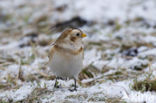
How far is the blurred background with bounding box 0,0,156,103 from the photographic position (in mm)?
2814

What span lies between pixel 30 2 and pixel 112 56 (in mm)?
4055

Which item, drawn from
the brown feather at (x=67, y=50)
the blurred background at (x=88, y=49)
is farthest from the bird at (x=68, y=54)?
the blurred background at (x=88, y=49)

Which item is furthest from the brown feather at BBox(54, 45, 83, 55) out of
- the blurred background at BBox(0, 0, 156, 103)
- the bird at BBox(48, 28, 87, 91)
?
the blurred background at BBox(0, 0, 156, 103)

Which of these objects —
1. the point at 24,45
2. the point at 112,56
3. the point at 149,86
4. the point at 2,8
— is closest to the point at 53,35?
the point at 24,45

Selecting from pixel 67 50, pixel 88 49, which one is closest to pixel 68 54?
pixel 67 50

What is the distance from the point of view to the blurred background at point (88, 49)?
2814 millimetres

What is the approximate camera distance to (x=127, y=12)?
6312mm

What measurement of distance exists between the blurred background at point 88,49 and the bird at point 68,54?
21 centimetres

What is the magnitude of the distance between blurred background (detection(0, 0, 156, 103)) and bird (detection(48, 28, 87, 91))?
21 centimetres

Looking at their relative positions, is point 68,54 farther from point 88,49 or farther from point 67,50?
point 88,49

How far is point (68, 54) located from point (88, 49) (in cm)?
196

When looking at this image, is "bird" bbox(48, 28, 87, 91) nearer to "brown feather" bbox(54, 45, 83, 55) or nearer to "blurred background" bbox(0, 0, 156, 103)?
"brown feather" bbox(54, 45, 83, 55)

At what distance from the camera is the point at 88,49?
4738mm

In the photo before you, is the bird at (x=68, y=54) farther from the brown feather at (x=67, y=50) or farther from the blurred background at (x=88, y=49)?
the blurred background at (x=88, y=49)
